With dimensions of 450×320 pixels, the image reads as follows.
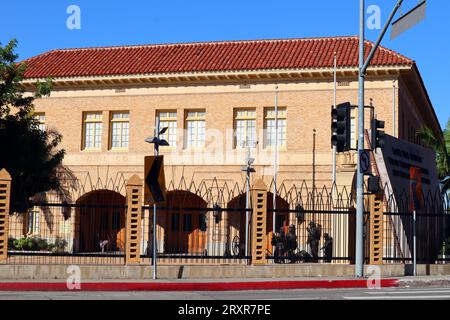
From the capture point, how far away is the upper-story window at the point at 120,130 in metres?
45.5

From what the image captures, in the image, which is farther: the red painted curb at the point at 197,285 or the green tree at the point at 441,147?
the green tree at the point at 441,147

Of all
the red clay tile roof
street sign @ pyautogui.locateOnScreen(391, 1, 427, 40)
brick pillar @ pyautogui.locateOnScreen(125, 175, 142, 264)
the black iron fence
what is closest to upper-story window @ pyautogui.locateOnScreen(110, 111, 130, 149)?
the red clay tile roof

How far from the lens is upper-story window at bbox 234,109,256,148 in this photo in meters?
43.2

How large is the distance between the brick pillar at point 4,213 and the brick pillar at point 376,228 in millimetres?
10460

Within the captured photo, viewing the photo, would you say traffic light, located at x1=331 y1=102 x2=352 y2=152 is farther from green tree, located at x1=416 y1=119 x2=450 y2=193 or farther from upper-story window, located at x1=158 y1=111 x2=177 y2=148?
upper-story window, located at x1=158 y1=111 x2=177 y2=148

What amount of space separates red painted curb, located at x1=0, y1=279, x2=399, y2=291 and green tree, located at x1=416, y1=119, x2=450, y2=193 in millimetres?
21866

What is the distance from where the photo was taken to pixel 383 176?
29594 mm

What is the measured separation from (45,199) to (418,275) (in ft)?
89.3

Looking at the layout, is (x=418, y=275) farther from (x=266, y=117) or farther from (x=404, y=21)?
(x=266, y=117)

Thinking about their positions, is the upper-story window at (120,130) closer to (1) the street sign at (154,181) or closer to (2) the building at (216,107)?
(2) the building at (216,107)

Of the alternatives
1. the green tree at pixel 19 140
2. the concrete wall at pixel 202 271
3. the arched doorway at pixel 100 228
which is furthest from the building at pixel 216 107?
the concrete wall at pixel 202 271

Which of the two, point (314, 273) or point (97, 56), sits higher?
point (97, 56)

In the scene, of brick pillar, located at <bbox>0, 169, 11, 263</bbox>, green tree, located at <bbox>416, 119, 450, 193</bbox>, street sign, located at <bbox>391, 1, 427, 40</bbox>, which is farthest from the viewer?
green tree, located at <bbox>416, 119, 450, 193</bbox>

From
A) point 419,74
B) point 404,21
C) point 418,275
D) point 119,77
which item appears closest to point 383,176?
point 418,275
